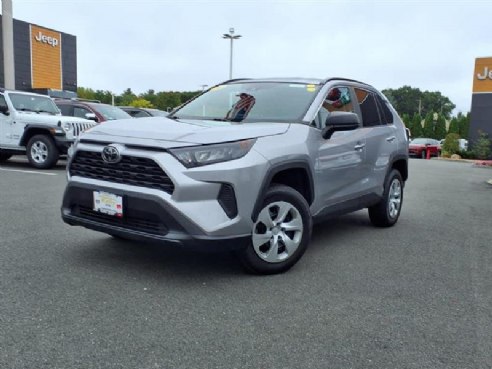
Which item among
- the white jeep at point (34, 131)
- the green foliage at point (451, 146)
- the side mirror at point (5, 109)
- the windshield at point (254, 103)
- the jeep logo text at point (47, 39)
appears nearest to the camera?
the windshield at point (254, 103)

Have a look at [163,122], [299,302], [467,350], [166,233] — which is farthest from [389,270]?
[163,122]

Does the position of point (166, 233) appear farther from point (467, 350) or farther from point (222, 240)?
point (467, 350)

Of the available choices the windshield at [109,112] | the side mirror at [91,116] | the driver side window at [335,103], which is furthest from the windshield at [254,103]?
the windshield at [109,112]

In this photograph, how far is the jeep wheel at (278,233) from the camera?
4035 mm

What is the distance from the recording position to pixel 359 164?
539 cm

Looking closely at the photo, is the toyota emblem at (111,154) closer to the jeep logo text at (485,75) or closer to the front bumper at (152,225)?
the front bumper at (152,225)

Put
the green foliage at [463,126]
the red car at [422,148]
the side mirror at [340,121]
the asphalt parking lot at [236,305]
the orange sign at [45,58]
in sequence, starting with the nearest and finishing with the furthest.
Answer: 1. the asphalt parking lot at [236,305]
2. the side mirror at [340,121]
3. the red car at [422,148]
4. the orange sign at [45,58]
5. the green foliage at [463,126]

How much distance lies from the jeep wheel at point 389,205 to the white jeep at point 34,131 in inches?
283

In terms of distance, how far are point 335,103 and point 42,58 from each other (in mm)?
46925

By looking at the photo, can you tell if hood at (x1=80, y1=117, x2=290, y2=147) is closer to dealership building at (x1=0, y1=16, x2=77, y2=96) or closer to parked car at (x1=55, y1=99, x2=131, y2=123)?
parked car at (x1=55, y1=99, x2=131, y2=123)

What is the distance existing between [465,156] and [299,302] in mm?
30468

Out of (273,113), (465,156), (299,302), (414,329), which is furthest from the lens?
(465,156)

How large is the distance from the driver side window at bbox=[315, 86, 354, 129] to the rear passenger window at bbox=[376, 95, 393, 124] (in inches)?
33.1

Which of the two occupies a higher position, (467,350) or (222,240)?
(222,240)
